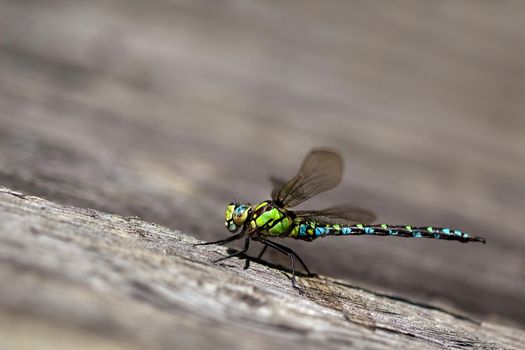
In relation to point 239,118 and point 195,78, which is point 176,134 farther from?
point 195,78

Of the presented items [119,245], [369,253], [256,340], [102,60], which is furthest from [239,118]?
[256,340]

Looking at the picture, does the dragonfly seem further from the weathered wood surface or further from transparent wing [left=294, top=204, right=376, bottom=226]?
the weathered wood surface

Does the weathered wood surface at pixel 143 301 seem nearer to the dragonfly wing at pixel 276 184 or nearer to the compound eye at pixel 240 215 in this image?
the compound eye at pixel 240 215

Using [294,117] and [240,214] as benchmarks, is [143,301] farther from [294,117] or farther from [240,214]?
[294,117]

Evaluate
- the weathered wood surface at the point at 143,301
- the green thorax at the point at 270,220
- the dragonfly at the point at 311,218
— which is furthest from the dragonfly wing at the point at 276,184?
the weathered wood surface at the point at 143,301

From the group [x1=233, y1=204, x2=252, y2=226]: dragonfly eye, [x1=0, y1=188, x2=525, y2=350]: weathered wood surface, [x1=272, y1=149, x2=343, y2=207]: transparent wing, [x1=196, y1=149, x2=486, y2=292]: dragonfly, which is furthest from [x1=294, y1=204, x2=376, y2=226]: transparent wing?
[x1=0, y1=188, x2=525, y2=350]: weathered wood surface

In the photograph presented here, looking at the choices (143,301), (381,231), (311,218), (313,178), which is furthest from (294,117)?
(143,301)
